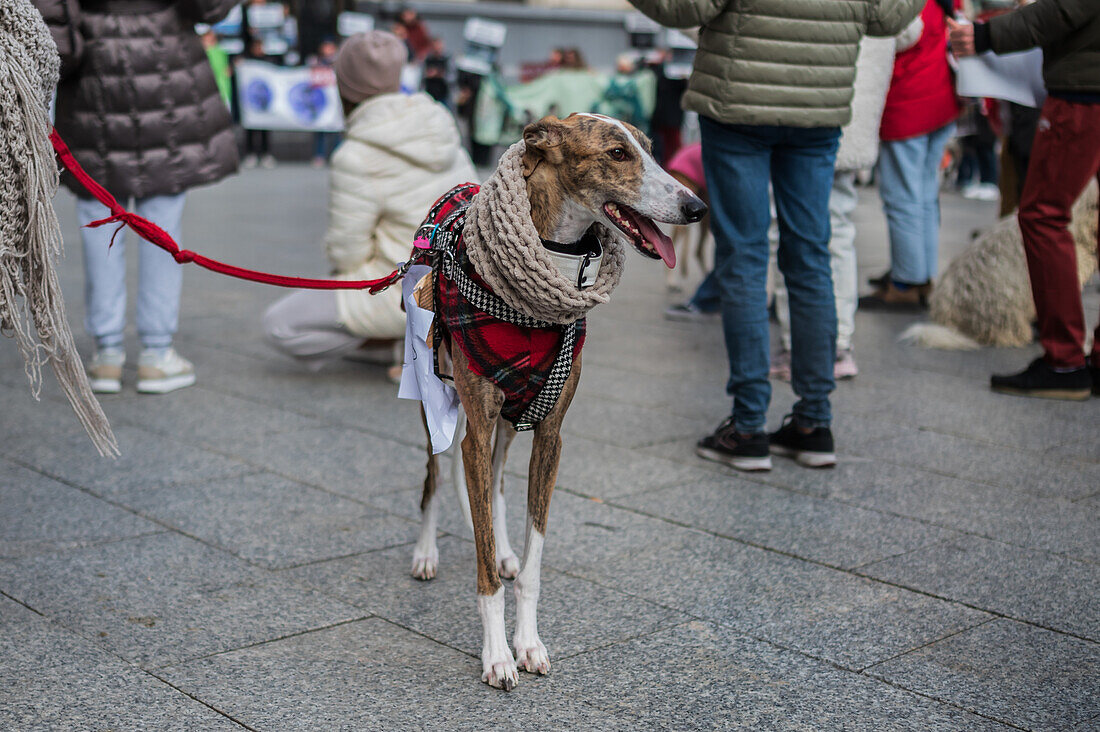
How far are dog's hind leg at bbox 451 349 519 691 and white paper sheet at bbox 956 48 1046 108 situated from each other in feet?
12.8

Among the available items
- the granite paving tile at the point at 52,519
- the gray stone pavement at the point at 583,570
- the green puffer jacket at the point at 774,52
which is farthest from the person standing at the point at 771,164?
the granite paving tile at the point at 52,519

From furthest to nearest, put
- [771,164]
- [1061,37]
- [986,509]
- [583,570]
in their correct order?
[1061,37] → [771,164] → [986,509] → [583,570]

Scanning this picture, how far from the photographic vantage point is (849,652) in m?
3.01

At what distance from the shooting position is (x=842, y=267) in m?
5.92

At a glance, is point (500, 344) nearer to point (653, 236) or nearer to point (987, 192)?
point (653, 236)

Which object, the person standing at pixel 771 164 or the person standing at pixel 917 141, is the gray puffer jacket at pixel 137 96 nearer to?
the person standing at pixel 771 164

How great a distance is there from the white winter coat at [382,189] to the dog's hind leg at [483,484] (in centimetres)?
260

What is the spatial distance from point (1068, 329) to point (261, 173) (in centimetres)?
1328

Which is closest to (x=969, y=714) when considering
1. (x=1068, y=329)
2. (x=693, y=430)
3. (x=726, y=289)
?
(x=726, y=289)

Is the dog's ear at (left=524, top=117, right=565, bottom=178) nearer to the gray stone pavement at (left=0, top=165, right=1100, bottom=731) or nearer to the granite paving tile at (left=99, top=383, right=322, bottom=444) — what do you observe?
the gray stone pavement at (left=0, top=165, right=1100, bottom=731)

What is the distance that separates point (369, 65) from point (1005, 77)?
3.13 m

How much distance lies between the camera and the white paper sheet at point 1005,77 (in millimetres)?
5727

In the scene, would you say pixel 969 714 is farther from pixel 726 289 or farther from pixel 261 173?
pixel 261 173

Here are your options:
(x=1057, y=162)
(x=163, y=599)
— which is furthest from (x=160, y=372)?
(x=1057, y=162)
